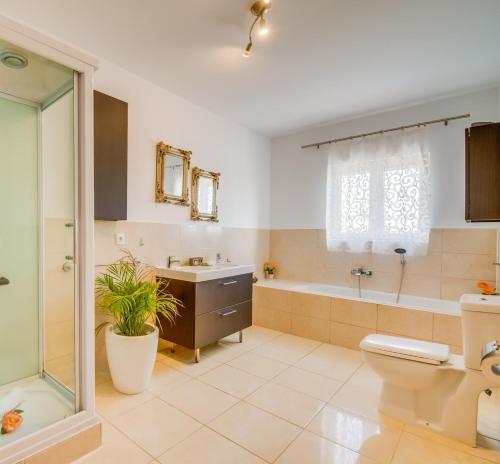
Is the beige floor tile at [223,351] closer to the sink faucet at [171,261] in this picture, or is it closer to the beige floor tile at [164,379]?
the beige floor tile at [164,379]

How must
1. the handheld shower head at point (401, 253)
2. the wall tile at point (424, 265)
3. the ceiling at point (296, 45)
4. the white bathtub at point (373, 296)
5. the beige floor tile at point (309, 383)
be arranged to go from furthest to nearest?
the handheld shower head at point (401, 253)
the wall tile at point (424, 265)
the white bathtub at point (373, 296)
the beige floor tile at point (309, 383)
the ceiling at point (296, 45)

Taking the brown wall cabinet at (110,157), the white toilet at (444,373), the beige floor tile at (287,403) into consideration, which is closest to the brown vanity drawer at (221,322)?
the beige floor tile at (287,403)

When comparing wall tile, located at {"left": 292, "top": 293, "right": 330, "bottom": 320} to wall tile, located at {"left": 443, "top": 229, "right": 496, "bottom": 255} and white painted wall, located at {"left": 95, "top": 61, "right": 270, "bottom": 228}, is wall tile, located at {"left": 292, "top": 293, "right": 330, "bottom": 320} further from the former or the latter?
wall tile, located at {"left": 443, "top": 229, "right": 496, "bottom": 255}

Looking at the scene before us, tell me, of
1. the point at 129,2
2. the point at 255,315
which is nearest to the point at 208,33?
the point at 129,2

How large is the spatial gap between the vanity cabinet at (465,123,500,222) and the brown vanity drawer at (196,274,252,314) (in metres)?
1.99

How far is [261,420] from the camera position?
5.49ft

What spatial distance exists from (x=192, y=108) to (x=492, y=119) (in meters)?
2.86

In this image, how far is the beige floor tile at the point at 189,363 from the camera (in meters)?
2.24

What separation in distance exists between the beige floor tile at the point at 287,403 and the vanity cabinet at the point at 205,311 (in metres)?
0.65

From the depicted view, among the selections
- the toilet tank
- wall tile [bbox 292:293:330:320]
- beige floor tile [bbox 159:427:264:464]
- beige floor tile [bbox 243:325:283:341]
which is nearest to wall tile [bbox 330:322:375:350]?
wall tile [bbox 292:293:330:320]

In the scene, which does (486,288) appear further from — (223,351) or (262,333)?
(223,351)

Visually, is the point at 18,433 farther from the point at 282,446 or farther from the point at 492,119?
the point at 492,119

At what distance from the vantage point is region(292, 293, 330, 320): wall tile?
289 cm

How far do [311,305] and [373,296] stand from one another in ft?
2.49
